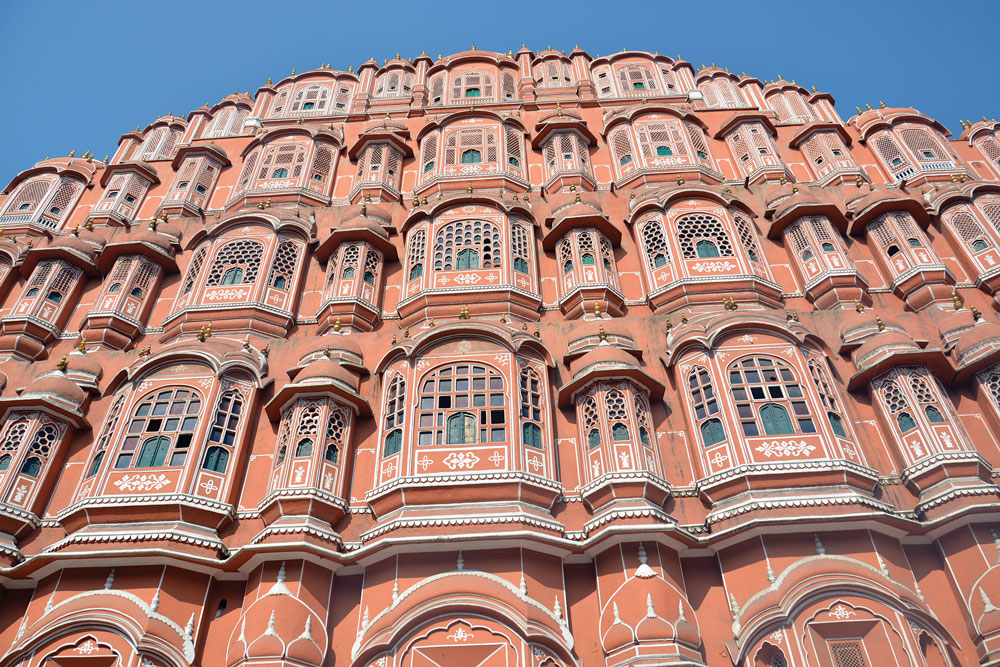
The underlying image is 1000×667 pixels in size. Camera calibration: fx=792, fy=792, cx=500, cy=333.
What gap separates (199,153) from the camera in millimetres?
27016

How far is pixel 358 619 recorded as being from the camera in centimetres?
1381

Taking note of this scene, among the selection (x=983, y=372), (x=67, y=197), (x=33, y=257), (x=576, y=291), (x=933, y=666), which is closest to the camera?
(x=933, y=666)

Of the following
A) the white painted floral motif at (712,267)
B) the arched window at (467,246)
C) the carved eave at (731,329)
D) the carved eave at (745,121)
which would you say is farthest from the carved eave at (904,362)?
the carved eave at (745,121)

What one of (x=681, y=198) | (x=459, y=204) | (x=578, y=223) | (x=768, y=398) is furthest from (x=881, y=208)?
(x=459, y=204)

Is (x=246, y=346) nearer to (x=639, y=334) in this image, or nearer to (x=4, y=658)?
(x=4, y=658)

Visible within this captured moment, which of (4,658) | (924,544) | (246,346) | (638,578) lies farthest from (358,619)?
(924,544)

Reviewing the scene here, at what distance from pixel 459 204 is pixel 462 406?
25.4ft

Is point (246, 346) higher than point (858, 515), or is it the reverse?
point (246, 346)

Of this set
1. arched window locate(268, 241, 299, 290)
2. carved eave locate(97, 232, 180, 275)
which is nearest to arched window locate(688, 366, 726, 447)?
arched window locate(268, 241, 299, 290)

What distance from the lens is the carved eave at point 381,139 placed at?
26.3 metres

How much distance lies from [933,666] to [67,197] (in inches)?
1091

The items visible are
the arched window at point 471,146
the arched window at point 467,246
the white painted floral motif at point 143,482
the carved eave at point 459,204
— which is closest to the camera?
the white painted floral motif at point 143,482

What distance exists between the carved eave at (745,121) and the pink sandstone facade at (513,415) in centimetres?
147

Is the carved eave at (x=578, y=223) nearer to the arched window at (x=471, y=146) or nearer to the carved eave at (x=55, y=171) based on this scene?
the arched window at (x=471, y=146)
